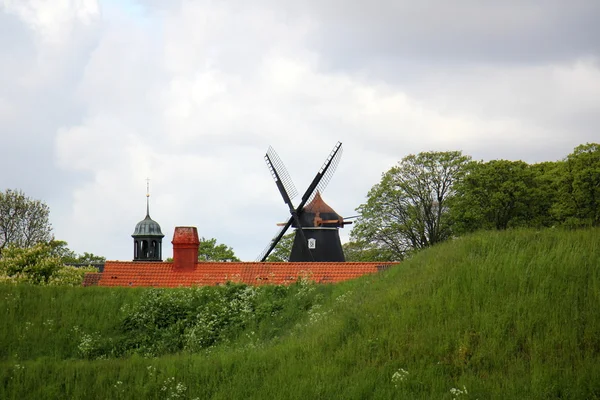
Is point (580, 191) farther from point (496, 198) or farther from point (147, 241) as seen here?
point (147, 241)

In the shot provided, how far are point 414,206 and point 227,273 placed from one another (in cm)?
2215

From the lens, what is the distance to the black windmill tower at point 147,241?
158 ft

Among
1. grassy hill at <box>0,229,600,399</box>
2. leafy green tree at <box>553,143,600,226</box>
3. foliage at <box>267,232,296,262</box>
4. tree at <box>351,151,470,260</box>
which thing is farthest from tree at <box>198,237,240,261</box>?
grassy hill at <box>0,229,600,399</box>

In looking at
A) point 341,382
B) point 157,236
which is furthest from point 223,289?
point 157,236

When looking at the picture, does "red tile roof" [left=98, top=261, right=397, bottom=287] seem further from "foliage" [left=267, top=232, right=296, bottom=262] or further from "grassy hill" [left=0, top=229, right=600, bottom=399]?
"foliage" [left=267, top=232, right=296, bottom=262]

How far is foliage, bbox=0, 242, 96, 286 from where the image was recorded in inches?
1254

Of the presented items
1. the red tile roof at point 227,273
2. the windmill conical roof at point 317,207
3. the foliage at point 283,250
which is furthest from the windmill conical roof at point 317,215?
the foliage at point 283,250

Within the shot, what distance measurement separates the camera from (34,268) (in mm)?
32312

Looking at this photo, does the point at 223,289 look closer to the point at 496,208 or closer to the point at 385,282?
the point at 385,282

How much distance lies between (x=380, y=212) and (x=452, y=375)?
33575 millimetres

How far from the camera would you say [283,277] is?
29.8 m

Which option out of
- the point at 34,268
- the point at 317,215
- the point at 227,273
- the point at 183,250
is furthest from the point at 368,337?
the point at 317,215

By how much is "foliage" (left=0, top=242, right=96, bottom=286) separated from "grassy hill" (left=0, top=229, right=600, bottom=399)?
703 centimetres

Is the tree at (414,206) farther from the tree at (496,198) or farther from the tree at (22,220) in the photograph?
the tree at (22,220)
